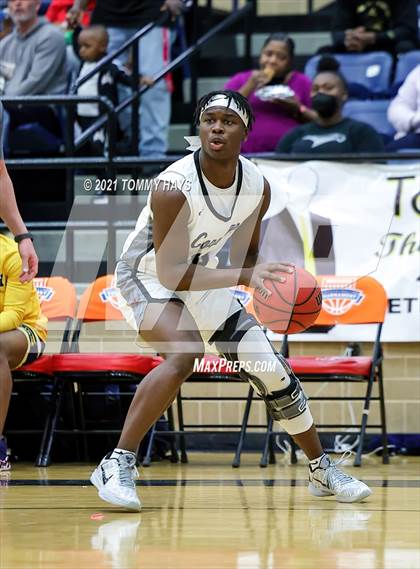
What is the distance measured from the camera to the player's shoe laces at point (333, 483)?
17.3 feet

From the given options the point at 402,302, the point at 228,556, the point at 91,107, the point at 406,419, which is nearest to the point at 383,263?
the point at 402,302

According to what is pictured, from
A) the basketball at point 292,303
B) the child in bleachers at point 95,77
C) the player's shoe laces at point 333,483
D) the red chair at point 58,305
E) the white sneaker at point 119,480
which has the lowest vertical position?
the player's shoe laces at point 333,483

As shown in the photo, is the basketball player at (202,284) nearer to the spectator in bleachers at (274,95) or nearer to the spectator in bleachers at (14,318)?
the spectator in bleachers at (14,318)

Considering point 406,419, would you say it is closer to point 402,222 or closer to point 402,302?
point 402,302

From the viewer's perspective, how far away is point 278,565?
145 inches

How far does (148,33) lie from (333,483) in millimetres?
5444

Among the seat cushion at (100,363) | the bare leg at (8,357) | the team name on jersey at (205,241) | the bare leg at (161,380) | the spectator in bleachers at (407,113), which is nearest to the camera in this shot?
the bare leg at (161,380)

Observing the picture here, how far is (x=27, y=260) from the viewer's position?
5.14 meters

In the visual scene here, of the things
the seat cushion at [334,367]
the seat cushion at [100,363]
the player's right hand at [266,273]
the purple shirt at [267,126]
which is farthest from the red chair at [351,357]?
the player's right hand at [266,273]

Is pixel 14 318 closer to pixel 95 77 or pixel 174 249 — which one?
pixel 174 249

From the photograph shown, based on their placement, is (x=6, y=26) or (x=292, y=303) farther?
(x=6, y=26)

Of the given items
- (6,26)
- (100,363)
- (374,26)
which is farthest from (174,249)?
(6,26)

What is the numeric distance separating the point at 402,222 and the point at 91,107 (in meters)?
2.76

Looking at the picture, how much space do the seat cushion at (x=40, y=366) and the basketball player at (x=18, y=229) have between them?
2089mm
